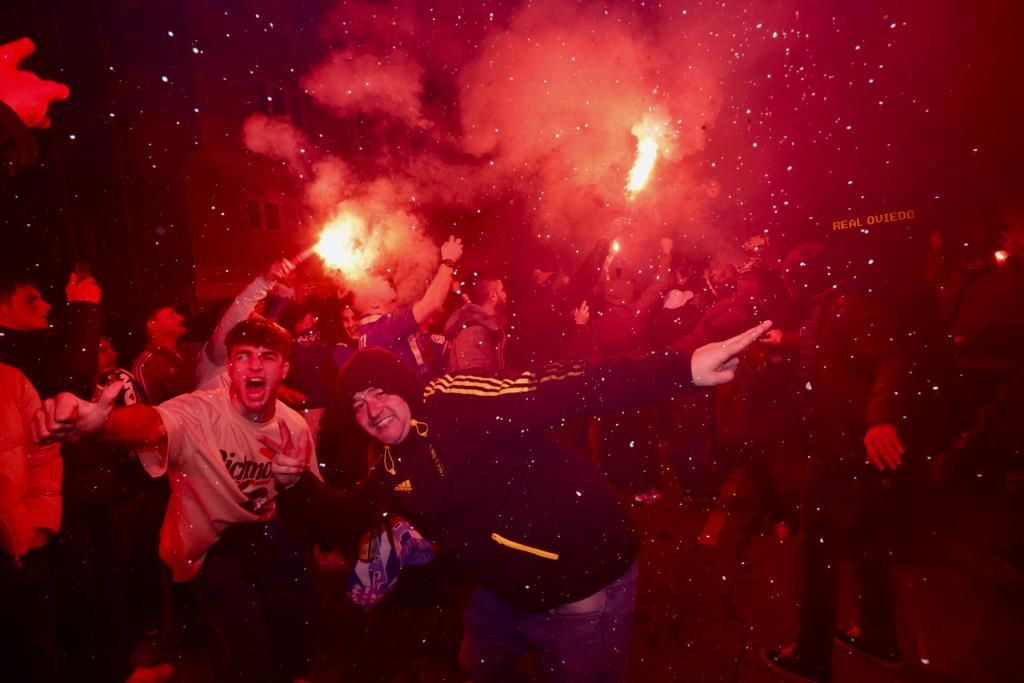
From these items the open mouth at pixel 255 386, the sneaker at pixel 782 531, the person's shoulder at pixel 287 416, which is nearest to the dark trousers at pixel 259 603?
the person's shoulder at pixel 287 416

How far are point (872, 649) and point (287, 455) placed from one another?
3521 millimetres

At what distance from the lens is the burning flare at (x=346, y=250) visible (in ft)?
22.5

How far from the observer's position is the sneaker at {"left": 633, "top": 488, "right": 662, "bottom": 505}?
5582 millimetres

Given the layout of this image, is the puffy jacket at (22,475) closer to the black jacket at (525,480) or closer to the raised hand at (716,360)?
the black jacket at (525,480)

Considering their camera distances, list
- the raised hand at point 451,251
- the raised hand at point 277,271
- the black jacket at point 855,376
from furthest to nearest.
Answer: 1. the raised hand at point 451,251
2. the raised hand at point 277,271
3. the black jacket at point 855,376

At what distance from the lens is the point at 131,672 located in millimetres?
3457

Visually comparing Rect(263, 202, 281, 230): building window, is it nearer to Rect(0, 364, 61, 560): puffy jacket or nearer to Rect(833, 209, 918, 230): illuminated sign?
Rect(0, 364, 61, 560): puffy jacket

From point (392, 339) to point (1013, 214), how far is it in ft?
39.5

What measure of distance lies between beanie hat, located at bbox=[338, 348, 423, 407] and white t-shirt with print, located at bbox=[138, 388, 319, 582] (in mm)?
1013

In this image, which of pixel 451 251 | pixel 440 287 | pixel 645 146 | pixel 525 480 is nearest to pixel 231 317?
pixel 440 287

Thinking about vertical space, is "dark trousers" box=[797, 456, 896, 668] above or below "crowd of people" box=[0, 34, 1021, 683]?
below

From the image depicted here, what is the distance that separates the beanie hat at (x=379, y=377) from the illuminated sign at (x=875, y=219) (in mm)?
2706

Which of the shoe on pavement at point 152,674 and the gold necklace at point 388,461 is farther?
the shoe on pavement at point 152,674

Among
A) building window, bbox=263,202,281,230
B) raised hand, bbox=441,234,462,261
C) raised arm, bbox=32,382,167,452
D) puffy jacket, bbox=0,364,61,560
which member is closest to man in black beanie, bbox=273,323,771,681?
raised arm, bbox=32,382,167,452
